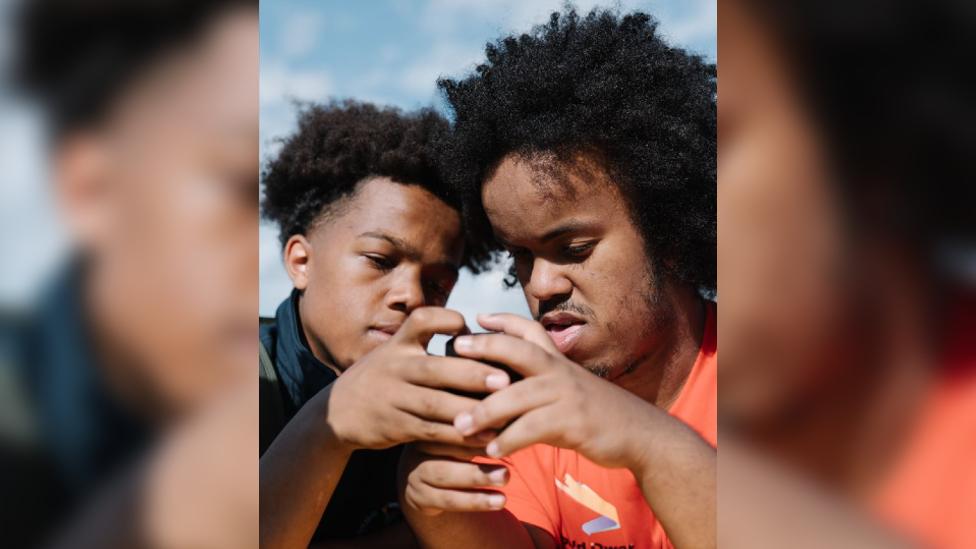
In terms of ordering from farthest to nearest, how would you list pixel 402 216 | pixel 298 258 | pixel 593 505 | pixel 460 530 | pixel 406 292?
pixel 298 258 < pixel 402 216 < pixel 406 292 < pixel 593 505 < pixel 460 530

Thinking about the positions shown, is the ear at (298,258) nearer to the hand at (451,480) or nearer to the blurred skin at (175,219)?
the hand at (451,480)

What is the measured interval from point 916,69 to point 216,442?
575 mm

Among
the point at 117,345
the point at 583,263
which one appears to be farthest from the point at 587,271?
the point at 117,345

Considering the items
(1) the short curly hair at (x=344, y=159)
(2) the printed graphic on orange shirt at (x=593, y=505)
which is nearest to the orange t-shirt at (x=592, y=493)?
(2) the printed graphic on orange shirt at (x=593, y=505)

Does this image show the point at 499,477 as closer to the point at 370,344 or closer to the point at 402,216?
the point at 370,344

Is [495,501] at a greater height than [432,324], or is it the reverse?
[432,324]

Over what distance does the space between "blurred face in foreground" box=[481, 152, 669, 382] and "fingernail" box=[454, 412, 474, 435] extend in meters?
0.56

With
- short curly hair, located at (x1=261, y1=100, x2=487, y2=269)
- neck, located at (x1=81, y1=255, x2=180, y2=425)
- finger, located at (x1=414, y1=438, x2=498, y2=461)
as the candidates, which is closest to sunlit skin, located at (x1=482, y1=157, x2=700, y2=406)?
short curly hair, located at (x1=261, y1=100, x2=487, y2=269)

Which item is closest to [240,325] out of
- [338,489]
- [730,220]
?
[730,220]

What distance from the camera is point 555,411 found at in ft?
3.29

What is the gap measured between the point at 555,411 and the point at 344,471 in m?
0.83

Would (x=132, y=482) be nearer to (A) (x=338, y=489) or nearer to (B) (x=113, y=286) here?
(B) (x=113, y=286)

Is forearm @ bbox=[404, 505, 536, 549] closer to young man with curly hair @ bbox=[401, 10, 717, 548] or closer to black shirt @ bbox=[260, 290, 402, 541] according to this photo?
young man with curly hair @ bbox=[401, 10, 717, 548]

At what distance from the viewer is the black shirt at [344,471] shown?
1674 mm
